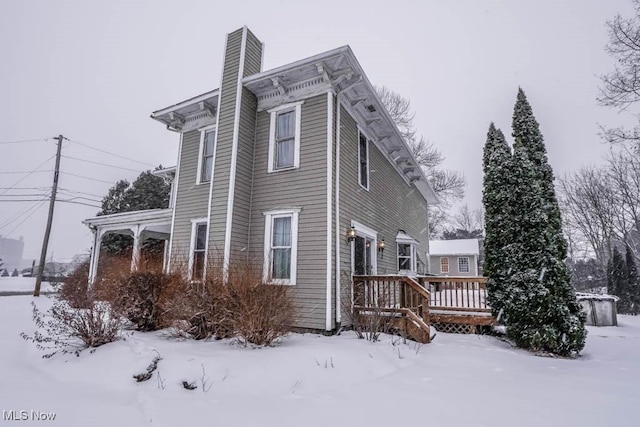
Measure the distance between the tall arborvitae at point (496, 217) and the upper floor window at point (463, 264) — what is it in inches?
898

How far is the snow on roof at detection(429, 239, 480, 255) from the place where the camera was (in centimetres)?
2769

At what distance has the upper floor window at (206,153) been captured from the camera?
9.20m

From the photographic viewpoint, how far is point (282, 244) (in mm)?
7535

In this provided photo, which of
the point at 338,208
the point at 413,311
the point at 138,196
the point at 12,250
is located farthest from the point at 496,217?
the point at 12,250

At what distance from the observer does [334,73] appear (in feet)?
24.4

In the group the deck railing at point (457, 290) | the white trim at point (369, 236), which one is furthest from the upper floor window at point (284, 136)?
the deck railing at point (457, 290)

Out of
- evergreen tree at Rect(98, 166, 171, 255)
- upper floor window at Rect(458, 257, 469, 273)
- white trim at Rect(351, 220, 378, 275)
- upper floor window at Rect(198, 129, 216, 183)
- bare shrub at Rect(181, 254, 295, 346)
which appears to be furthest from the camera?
upper floor window at Rect(458, 257, 469, 273)

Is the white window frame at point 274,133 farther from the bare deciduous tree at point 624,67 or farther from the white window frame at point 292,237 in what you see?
the bare deciduous tree at point 624,67

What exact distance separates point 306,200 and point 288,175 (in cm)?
86

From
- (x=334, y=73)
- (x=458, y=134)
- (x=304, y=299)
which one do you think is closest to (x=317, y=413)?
(x=304, y=299)

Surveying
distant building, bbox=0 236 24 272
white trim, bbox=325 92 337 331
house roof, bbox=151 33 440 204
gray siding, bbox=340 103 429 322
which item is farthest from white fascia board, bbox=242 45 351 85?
distant building, bbox=0 236 24 272

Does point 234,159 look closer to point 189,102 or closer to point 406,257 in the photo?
point 189,102

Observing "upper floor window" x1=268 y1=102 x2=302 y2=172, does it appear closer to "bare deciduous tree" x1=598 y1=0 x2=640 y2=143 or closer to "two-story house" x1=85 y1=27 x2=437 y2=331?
"two-story house" x1=85 y1=27 x2=437 y2=331

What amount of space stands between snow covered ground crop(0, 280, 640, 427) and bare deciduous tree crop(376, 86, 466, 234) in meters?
17.1
